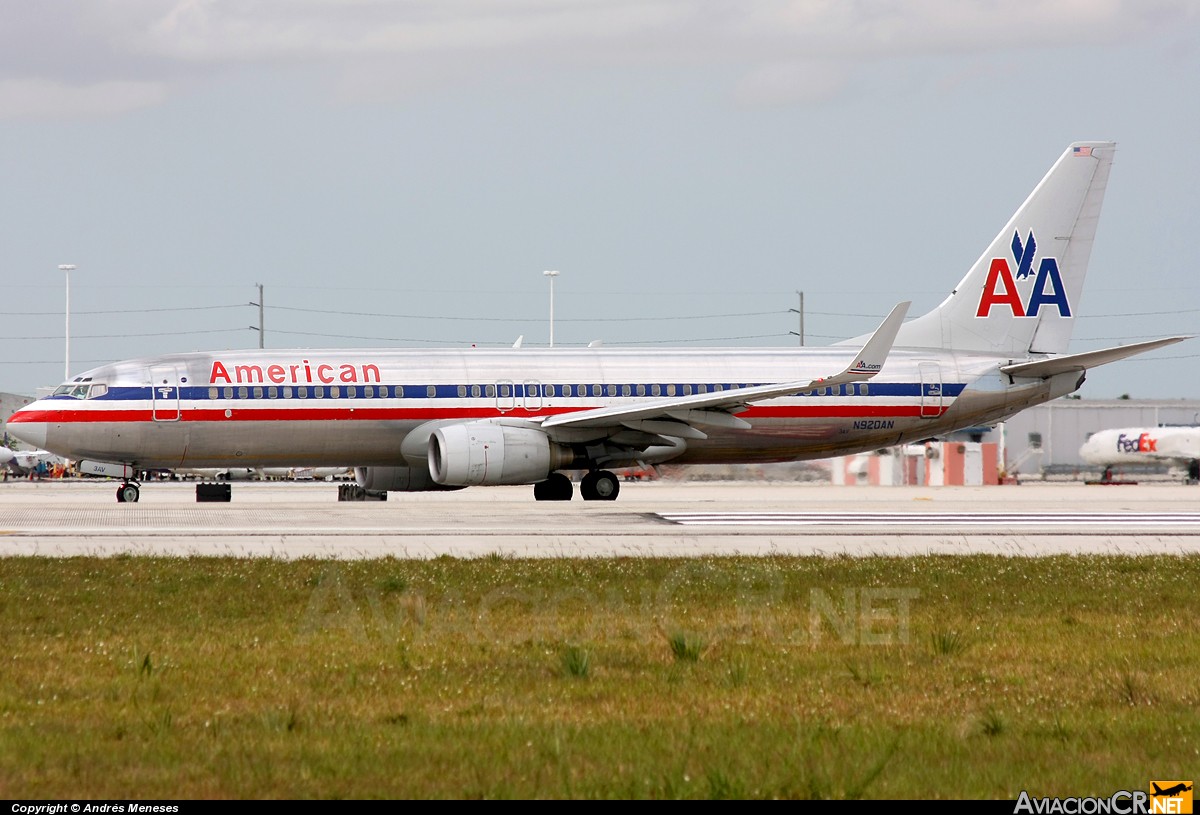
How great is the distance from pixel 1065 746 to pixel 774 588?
24.3 feet

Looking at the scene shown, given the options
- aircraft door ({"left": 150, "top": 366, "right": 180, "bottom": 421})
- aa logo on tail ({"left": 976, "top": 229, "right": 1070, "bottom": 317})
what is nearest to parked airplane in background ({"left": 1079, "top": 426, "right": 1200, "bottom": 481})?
aa logo on tail ({"left": 976, "top": 229, "right": 1070, "bottom": 317})

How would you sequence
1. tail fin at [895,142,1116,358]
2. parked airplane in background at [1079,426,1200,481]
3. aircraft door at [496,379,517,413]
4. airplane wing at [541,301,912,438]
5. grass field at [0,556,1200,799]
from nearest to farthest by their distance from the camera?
grass field at [0,556,1200,799] < airplane wing at [541,301,912,438] < aircraft door at [496,379,517,413] < tail fin at [895,142,1116,358] < parked airplane in background at [1079,426,1200,481]

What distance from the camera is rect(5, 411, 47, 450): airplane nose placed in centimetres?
3378

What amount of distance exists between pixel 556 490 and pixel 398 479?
4.27 m

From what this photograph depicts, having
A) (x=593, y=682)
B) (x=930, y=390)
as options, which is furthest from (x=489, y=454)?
(x=593, y=682)

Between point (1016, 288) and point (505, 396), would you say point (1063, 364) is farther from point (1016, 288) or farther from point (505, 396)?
point (505, 396)

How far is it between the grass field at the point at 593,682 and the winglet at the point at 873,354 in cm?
1546

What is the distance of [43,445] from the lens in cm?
3428

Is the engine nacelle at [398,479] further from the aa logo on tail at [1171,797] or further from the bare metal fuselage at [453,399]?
the aa logo on tail at [1171,797]

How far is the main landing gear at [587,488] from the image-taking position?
36.4 meters

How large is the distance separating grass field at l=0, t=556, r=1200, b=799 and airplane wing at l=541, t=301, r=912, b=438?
15.7m

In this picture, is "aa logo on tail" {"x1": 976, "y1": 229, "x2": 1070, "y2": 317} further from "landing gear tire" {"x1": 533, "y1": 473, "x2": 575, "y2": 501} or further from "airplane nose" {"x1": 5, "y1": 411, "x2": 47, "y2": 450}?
"airplane nose" {"x1": 5, "y1": 411, "x2": 47, "y2": 450}

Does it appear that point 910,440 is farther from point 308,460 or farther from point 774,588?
point 774,588

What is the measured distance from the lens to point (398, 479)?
37625mm
